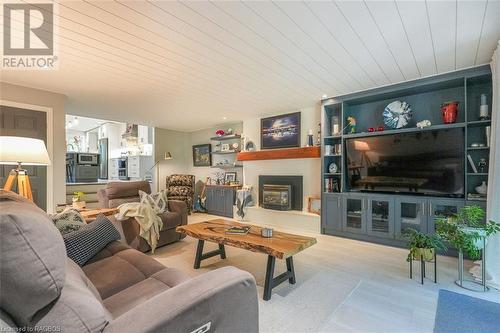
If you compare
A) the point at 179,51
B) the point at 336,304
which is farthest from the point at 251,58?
the point at 336,304

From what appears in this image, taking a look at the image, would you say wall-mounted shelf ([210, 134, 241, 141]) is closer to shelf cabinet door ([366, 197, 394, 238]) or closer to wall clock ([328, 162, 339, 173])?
wall clock ([328, 162, 339, 173])

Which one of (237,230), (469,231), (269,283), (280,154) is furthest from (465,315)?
(280,154)

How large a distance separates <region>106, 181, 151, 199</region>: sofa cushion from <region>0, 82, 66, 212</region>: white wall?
73 centimetres

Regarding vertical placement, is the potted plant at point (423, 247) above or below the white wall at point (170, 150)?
below

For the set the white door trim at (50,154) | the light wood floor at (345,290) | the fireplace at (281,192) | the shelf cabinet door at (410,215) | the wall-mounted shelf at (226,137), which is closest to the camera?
the light wood floor at (345,290)

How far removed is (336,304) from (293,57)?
97.0 inches

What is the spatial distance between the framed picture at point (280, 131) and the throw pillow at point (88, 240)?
3649 mm

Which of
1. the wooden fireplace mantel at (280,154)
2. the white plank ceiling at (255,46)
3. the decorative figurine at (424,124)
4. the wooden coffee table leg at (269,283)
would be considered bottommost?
the wooden coffee table leg at (269,283)

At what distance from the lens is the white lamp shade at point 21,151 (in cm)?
190

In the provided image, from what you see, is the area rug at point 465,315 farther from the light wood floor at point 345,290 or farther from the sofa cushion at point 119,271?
the sofa cushion at point 119,271

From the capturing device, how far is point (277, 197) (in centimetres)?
495

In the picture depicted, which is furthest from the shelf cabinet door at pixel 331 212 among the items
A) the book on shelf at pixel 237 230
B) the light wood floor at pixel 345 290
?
the book on shelf at pixel 237 230

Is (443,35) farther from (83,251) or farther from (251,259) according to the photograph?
(83,251)

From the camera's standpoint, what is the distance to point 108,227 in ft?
6.68
